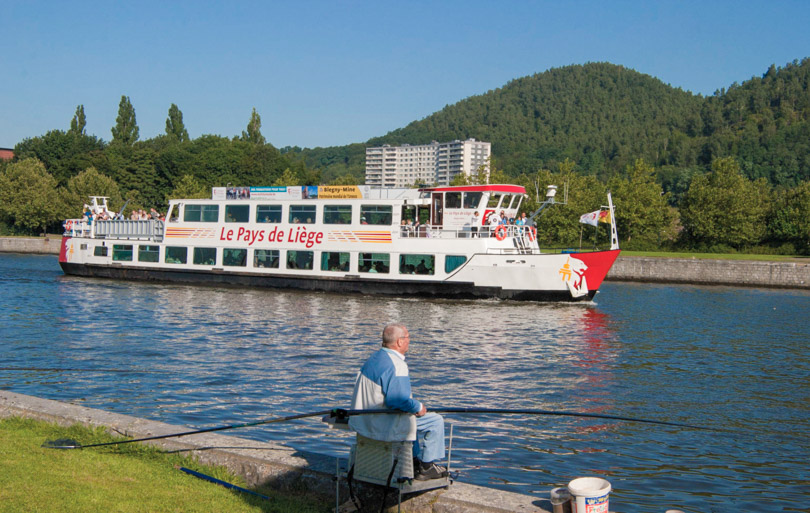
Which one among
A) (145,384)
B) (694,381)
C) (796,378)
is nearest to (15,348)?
(145,384)

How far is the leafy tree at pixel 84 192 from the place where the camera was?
88.9 meters

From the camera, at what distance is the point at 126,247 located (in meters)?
43.8

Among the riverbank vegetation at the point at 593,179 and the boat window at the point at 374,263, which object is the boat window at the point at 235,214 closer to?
the boat window at the point at 374,263

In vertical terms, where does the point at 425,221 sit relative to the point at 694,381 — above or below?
above

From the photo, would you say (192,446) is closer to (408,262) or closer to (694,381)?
(694,381)

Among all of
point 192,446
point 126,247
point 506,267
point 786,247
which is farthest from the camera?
point 786,247

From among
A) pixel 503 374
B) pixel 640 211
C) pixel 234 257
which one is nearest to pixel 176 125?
pixel 640 211

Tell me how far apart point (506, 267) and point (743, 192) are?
4086 cm

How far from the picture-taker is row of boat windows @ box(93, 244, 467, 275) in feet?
117

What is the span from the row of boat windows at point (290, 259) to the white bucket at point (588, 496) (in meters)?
27.3

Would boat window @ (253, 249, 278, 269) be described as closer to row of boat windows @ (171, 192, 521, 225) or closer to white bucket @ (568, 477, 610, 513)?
row of boat windows @ (171, 192, 521, 225)

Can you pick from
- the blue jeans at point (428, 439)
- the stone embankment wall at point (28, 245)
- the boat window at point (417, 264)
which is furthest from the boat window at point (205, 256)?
the stone embankment wall at point (28, 245)

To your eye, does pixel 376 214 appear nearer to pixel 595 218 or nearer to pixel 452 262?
pixel 452 262

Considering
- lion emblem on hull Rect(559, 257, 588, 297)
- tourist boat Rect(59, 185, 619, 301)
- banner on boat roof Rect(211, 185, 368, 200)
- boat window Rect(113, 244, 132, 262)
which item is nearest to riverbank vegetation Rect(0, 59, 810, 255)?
tourist boat Rect(59, 185, 619, 301)
